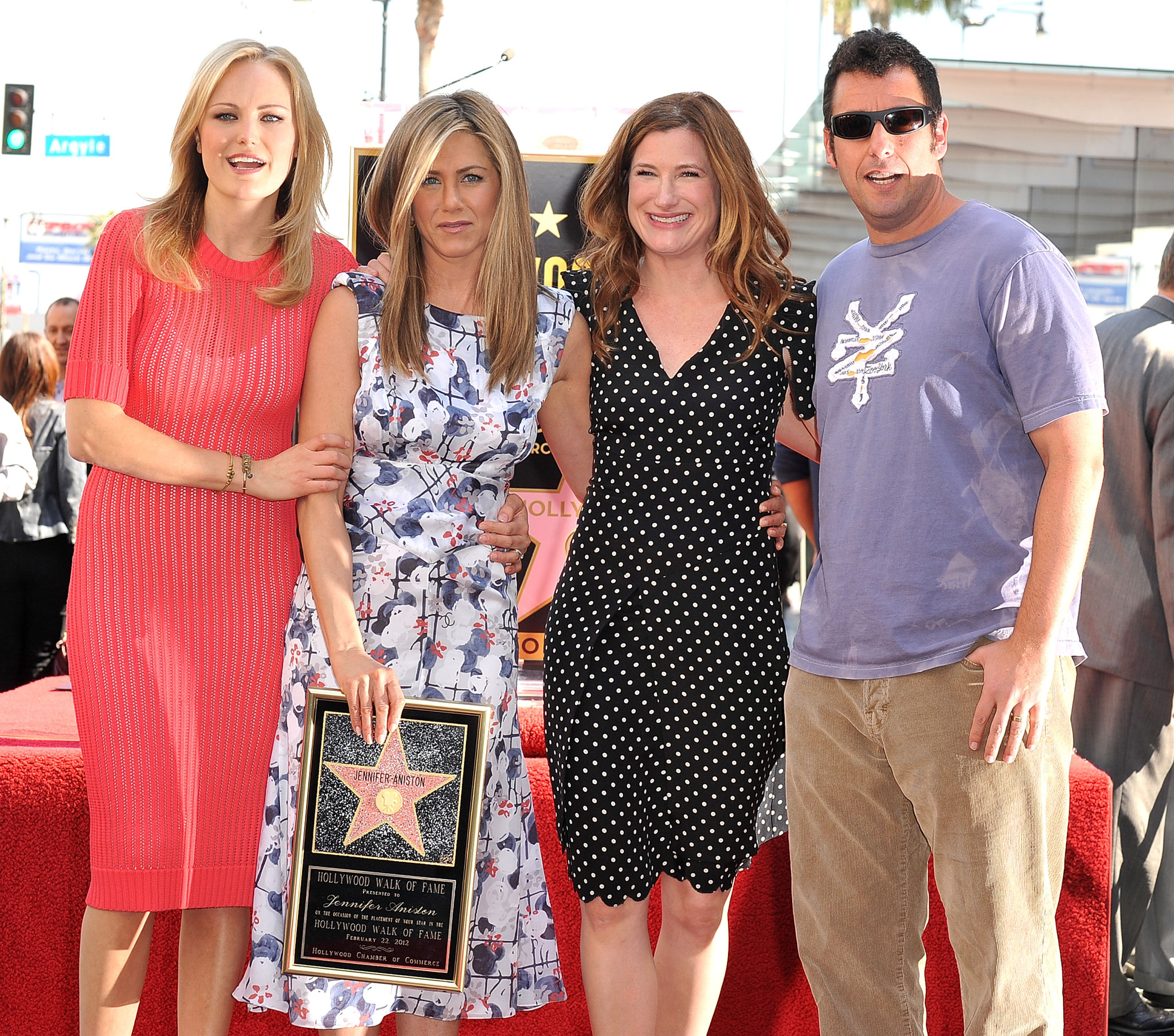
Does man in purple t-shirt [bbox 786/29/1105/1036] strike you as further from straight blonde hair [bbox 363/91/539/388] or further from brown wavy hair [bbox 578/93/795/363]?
straight blonde hair [bbox 363/91/539/388]

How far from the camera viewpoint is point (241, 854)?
2195 mm

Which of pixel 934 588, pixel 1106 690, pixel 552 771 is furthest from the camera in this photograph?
pixel 1106 690

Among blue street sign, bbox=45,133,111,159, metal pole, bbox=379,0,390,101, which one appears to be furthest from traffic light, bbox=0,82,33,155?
metal pole, bbox=379,0,390,101

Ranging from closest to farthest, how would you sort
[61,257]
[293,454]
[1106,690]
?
[293,454] < [1106,690] < [61,257]

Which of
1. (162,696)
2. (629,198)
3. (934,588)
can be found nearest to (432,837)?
(162,696)

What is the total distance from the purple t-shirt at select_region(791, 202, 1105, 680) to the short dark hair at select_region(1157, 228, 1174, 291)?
1502 millimetres

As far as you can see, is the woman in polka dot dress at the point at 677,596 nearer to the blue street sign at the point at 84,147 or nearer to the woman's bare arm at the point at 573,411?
the woman's bare arm at the point at 573,411

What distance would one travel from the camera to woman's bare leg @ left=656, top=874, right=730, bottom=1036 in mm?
2227

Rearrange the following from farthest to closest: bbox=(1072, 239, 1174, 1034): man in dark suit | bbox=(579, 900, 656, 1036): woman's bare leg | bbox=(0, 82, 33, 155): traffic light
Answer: bbox=(0, 82, 33, 155): traffic light < bbox=(1072, 239, 1174, 1034): man in dark suit < bbox=(579, 900, 656, 1036): woman's bare leg

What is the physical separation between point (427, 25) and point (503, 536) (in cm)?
403

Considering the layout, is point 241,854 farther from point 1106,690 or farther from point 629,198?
point 1106,690

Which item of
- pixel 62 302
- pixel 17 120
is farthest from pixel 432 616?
pixel 17 120

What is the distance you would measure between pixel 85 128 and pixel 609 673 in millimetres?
14639

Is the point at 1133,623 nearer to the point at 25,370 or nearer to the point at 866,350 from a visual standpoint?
the point at 866,350
